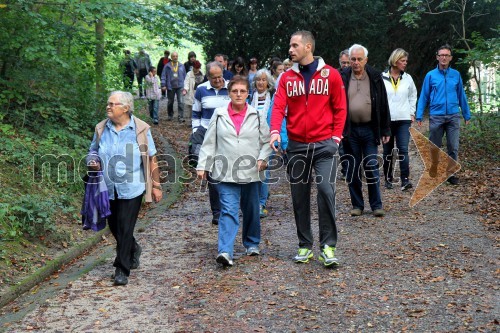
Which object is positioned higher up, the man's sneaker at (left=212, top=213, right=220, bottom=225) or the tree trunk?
the tree trunk

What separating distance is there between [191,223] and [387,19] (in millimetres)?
15314

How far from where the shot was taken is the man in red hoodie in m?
7.91

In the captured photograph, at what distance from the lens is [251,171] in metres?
8.22

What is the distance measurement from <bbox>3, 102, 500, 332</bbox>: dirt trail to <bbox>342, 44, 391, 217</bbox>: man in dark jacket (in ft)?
2.73

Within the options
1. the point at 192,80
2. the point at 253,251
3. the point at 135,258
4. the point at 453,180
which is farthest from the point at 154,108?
the point at 135,258

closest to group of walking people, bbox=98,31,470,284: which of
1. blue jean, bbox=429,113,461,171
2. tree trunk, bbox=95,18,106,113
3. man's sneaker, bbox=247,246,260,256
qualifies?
man's sneaker, bbox=247,246,260,256

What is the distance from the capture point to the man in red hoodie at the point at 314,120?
7.91 metres

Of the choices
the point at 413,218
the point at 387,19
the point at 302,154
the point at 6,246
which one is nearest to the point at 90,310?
the point at 6,246

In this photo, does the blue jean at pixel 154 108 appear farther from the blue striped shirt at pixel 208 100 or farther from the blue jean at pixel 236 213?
the blue jean at pixel 236 213

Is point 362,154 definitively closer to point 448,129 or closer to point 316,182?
point 316,182

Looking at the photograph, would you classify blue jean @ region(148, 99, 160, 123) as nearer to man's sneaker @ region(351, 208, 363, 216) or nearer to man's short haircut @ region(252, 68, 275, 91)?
man's short haircut @ region(252, 68, 275, 91)

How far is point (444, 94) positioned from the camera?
12859 millimetres

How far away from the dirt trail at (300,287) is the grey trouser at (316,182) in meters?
0.38

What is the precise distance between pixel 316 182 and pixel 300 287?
4.07ft
